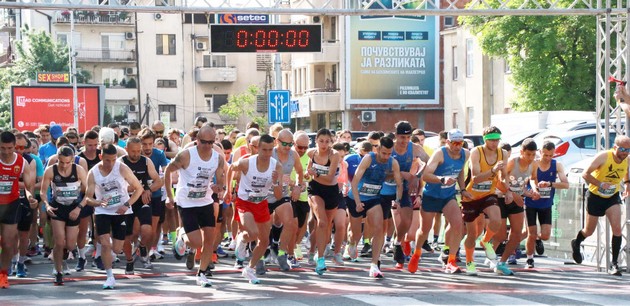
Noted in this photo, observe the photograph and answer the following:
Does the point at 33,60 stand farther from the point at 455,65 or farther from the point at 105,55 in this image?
the point at 455,65

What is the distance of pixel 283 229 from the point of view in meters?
15.8

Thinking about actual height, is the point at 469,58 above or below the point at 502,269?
above

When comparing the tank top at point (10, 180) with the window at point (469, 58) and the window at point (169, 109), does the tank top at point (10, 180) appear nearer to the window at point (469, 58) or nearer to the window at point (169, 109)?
the window at point (469, 58)

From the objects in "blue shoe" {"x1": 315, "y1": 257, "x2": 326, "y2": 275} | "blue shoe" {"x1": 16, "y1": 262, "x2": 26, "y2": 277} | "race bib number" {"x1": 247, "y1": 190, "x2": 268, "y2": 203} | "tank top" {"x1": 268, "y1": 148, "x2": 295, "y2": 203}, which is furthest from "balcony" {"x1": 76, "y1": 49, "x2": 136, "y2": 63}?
"race bib number" {"x1": 247, "y1": 190, "x2": 268, "y2": 203}

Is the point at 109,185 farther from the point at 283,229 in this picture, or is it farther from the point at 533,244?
the point at 533,244

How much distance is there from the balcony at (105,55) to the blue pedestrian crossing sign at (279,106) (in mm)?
59180

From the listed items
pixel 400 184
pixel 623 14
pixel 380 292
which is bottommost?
pixel 380 292

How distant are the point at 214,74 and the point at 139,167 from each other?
69.7 meters

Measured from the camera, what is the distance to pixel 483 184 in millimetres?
15602

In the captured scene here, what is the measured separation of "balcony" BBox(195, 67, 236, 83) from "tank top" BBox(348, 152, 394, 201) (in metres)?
69.9

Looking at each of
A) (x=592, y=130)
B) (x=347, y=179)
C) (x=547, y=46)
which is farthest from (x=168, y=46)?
(x=347, y=179)

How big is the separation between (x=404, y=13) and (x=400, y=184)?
2533 mm

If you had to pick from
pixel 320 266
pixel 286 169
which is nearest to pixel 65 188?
pixel 286 169

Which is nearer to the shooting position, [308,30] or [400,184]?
[400,184]
